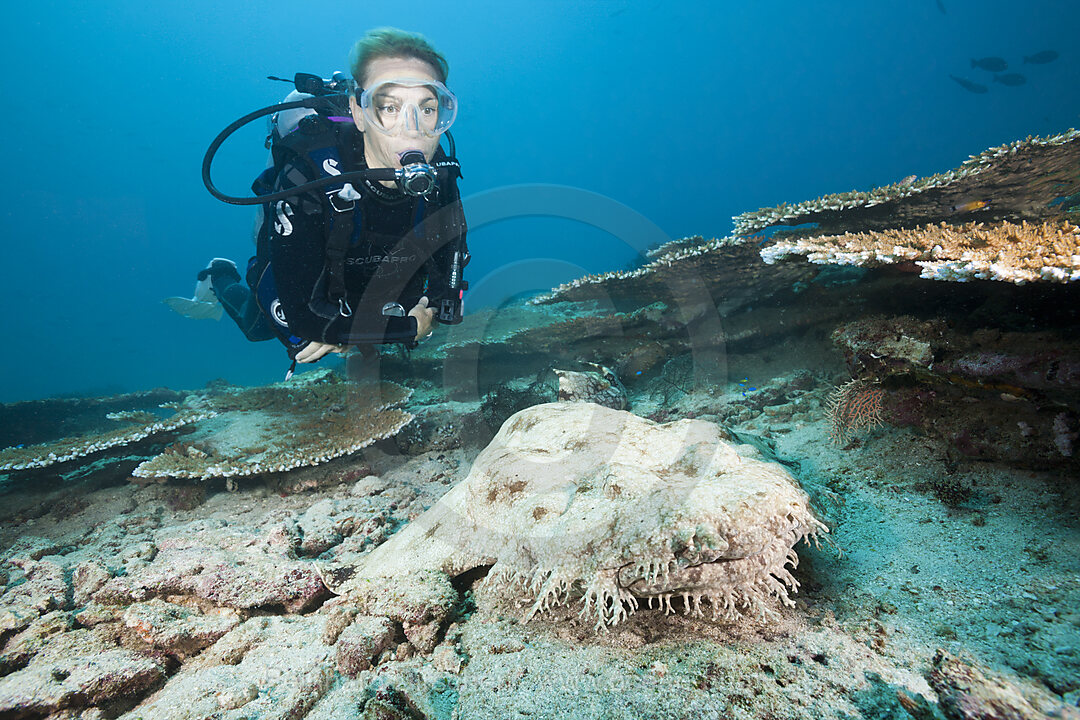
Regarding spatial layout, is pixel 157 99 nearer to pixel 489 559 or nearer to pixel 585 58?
pixel 585 58

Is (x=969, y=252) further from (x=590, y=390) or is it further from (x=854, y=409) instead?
(x=590, y=390)

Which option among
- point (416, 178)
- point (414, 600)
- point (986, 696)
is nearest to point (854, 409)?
point (986, 696)

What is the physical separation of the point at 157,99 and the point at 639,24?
10130cm

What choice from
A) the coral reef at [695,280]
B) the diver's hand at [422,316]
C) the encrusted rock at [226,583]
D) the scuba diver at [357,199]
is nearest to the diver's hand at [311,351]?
the scuba diver at [357,199]

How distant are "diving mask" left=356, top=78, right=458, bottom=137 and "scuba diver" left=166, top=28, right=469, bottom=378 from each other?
0.01 metres

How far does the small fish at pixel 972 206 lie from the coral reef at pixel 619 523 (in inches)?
164

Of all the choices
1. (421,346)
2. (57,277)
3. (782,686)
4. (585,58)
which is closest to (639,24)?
(585,58)

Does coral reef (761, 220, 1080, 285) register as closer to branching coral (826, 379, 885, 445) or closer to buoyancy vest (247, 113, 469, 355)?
branching coral (826, 379, 885, 445)

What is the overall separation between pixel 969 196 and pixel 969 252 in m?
2.36

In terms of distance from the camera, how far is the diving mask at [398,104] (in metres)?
3.95

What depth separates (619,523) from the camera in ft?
5.44

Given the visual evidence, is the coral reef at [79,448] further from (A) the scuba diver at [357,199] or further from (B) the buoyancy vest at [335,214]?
(B) the buoyancy vest at [335,214]

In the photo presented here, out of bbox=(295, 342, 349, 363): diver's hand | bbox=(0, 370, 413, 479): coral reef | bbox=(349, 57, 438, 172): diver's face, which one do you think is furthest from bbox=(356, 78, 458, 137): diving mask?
bbox=(0, 370, 413, 479): coral reef

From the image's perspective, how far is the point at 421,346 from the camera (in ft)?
28.3
